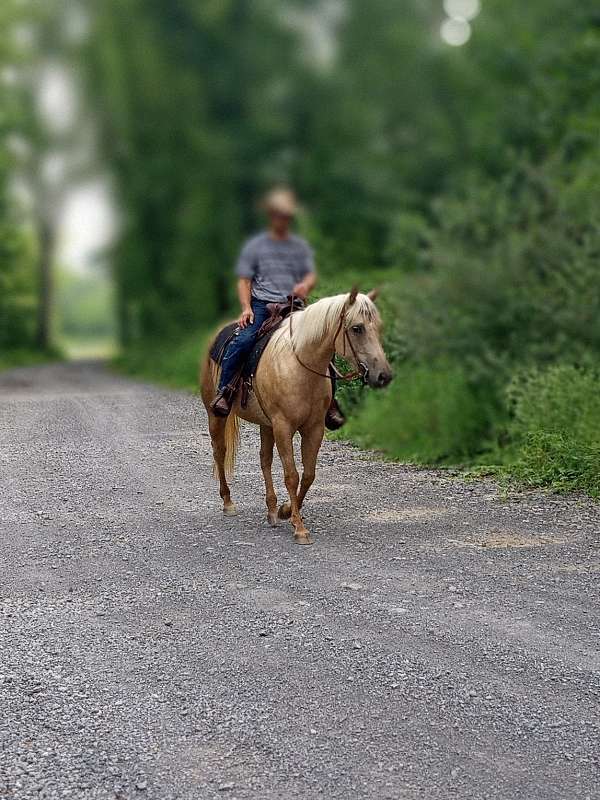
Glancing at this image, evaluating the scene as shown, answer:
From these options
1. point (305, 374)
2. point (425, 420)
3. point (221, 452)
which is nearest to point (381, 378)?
point (305, 374)

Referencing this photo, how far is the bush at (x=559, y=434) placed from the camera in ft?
34.1

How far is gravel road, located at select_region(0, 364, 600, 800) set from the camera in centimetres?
446

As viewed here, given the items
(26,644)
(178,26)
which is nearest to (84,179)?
(178,26)

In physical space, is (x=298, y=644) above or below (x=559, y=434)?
below

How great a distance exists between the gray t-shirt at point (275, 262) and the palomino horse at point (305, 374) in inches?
12.7

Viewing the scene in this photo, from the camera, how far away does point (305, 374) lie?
8055 millimetres

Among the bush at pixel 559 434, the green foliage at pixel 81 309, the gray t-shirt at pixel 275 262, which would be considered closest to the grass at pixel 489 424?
the bush at pixel 559 434

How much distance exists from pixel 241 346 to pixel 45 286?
145ft

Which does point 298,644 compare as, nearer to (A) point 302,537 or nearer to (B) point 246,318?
(A) point 302,537

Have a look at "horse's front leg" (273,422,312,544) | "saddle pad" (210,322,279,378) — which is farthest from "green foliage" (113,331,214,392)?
"horse's front leg" (273,422,312,544)

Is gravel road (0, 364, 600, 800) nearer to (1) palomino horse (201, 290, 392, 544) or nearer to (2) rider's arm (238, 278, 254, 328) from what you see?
(1) palomino horse (201, 290, 392, 544)

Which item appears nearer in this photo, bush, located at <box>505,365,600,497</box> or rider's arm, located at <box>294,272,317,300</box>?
rider's arm, located at <box>294,272,317,300</box>

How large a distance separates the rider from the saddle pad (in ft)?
0.17

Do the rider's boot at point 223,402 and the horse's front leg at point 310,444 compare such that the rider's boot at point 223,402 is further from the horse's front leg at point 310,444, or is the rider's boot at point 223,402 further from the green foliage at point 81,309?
the green foliage at point 81,309
